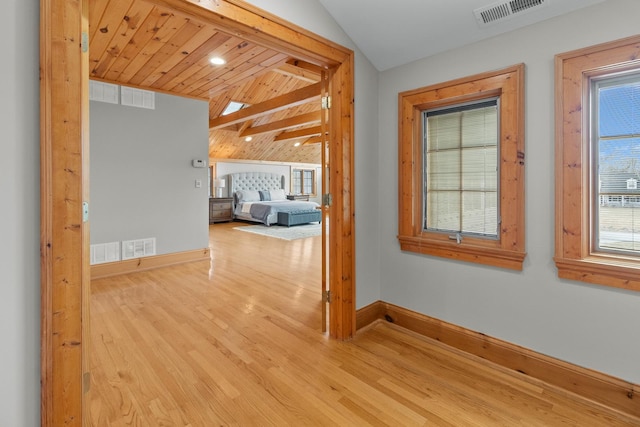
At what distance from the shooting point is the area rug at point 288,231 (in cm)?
697

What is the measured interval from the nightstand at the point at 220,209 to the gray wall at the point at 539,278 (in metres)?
8.02

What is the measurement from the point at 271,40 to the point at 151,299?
→ 2.63 metres

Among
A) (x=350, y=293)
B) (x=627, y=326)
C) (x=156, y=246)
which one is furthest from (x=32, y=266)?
(x=156, y=246)

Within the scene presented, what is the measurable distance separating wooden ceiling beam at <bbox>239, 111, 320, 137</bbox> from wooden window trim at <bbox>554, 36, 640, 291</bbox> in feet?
20.0

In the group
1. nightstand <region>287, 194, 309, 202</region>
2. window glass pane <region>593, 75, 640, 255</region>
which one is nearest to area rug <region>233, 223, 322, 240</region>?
nightstand <region>287, 194, 309, 202</region>

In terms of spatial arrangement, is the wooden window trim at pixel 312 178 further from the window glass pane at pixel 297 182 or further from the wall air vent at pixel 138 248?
the wall air vent at pixel 138 248

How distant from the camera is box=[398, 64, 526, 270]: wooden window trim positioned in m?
1.91

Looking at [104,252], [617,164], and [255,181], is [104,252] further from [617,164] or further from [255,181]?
[255,181]

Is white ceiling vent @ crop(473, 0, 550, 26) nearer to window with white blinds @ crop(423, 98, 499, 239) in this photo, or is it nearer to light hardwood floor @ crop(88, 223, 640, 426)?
window with white blinds @ crop(423, 98, 499, 239)

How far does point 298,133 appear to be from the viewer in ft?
31.7

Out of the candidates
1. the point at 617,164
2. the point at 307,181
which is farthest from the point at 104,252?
the point at 307,181

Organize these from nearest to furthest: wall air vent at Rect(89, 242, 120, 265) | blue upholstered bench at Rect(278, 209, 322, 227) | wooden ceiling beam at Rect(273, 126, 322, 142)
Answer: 1. wall air vent at Rect(89, 242, 120, 265)
2. blue upholstered bench at Rect(278, 209, 322, 227)
3. wooden ceiling beam at Rect(273, 126, 322, 142)

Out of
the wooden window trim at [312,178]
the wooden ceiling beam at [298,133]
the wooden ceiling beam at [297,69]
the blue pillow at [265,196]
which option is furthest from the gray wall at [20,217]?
the wooden window trim at [312,178]

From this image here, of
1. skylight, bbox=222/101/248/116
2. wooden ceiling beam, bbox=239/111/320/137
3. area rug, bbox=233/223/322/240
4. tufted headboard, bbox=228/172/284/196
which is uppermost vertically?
skylight, bbox=222/101/248/116
